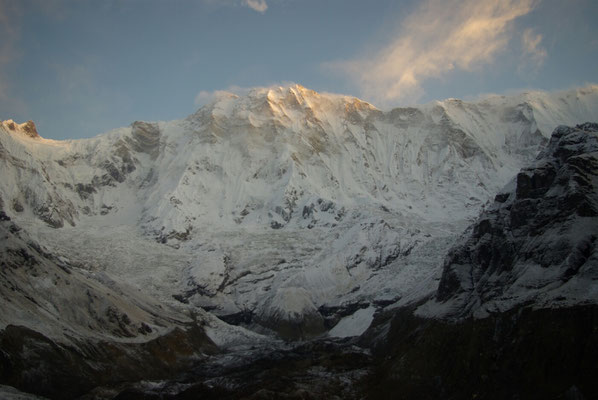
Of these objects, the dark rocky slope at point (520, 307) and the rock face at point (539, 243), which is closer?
the dark rocky slope at point (520, 307)

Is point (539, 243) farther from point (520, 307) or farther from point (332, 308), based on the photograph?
point (332, 308)

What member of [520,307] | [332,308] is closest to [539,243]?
[520,307]

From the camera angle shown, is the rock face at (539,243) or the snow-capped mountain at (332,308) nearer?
the snow-capped mountain at (332,308)

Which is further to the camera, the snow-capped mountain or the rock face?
the rock face

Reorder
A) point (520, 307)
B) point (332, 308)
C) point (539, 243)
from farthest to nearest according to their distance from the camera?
point (332, 308) → point (539, 243) → point (520, 307)

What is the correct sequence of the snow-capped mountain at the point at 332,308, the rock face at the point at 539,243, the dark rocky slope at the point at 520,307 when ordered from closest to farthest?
the dark rocky slope at the point at 520,307
the snow-capped mountain at the point at 332,308
the rock face at the point at 539,243

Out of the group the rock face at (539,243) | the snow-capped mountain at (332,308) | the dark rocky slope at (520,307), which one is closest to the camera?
the dark rocky slope at (520,307)

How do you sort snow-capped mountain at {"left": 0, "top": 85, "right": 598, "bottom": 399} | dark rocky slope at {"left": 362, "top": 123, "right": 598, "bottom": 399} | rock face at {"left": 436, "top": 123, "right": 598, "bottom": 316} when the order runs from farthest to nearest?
rock face at {"left": 436, "top": 123, "right": 598, "bottom": 316}
snow-capped mountain at {"left": 0, "top": 85, "right": 598, "bottom": 399}
dark rocky slope at {"left": 362, "top": 123, "right": 598, "bottom": 399}

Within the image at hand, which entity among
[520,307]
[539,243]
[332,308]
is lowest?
[332,308]

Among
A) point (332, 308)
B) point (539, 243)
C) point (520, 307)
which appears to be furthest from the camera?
point (332, 308)
